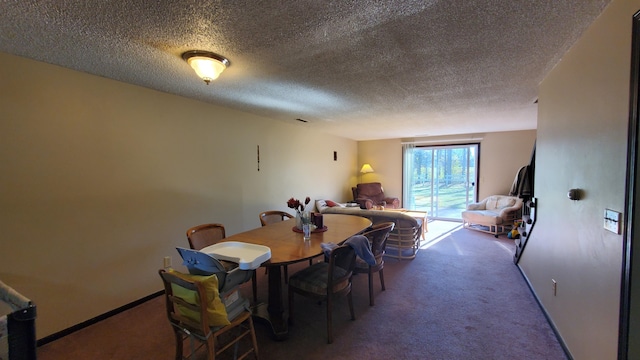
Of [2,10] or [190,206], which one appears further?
[190,206]

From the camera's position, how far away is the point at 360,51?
196cm

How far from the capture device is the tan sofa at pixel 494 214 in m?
5.25

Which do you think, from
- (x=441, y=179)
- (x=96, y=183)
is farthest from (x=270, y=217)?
(x=441, y=179)

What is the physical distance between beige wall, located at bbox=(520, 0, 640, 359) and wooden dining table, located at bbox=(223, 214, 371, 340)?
167 centimetres

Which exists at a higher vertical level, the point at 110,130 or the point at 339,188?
the point at 110,130

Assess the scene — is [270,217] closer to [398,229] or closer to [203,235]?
[203,235]

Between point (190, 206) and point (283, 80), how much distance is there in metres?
1.91

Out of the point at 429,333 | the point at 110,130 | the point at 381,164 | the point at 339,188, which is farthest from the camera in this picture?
the point at 381,164

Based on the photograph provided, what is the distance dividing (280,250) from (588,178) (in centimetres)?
218

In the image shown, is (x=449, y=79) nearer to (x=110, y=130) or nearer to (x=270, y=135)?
(x=270, y=135)

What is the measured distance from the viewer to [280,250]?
212 cm

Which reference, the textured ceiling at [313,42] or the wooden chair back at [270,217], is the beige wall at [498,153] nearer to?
the textured ceiling at [313,42]

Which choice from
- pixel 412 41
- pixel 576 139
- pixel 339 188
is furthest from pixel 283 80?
pixel 339 188

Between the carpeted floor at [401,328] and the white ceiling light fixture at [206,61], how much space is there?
86.6 inches
